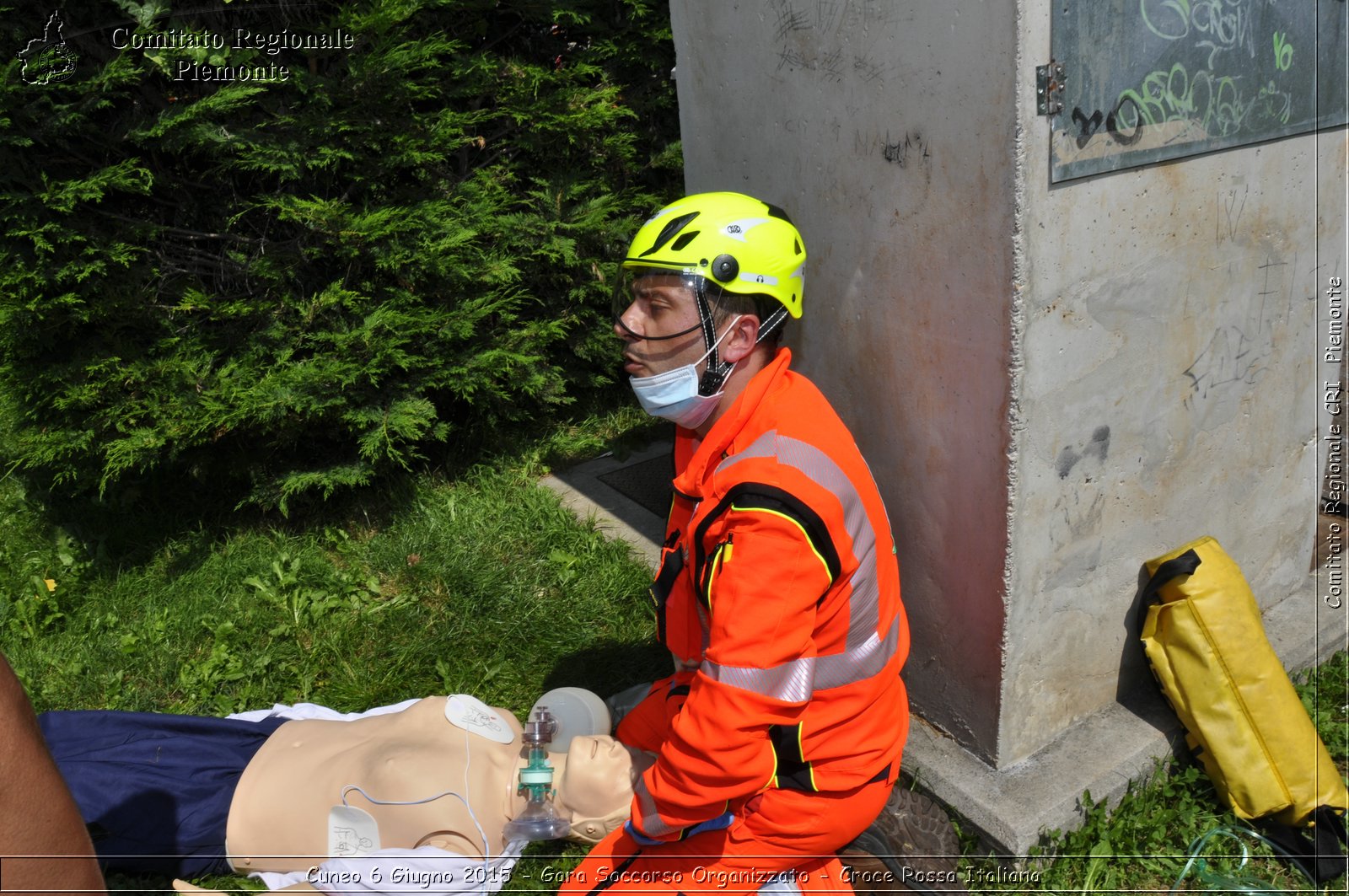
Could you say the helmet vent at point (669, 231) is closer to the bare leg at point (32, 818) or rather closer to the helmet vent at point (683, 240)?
the helmet vent at point (683, 240)

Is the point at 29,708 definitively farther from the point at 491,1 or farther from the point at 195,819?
the point at 491,1

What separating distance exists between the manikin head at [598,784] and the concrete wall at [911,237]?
116 cm

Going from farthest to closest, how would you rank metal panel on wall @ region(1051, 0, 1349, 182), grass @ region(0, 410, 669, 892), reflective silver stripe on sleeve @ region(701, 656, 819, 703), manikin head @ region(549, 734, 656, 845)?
grass @ region(0, 410, 669, 892) < manikin head @ region(549, 734, 656, 845) < metal panel on wall @ region(1051, 0, 1349, 182) < reflective silver stripe on sleeve @ region(701, 656, 819, 703)

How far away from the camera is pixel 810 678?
241 centimetres

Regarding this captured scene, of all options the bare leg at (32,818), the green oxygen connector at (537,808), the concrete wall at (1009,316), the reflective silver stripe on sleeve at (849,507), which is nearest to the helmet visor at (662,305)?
the reflective silver stripe on sleeve at (849,507)

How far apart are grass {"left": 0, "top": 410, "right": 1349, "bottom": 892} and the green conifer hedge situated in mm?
330

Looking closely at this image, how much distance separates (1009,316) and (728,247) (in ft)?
2.67

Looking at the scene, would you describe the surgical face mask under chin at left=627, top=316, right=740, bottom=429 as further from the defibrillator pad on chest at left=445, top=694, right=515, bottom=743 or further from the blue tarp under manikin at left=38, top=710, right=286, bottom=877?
the blue tarp under manikin at left=38, top=710, right=286, bottom=877

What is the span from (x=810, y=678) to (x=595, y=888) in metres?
0.82

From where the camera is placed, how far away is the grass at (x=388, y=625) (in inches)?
125

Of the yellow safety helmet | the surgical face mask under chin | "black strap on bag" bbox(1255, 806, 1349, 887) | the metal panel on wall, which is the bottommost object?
"black strap on bag" bbox(1255, 806, 1349, 887)

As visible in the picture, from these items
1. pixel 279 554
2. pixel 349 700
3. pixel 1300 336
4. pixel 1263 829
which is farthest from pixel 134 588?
pixel 1300 336

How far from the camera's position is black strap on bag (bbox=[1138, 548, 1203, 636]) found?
10.6ft

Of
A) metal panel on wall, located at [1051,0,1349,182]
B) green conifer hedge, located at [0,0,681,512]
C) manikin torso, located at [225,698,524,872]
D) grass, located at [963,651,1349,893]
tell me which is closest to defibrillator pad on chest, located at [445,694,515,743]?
manikin torso, located at [225,698,524,872]
